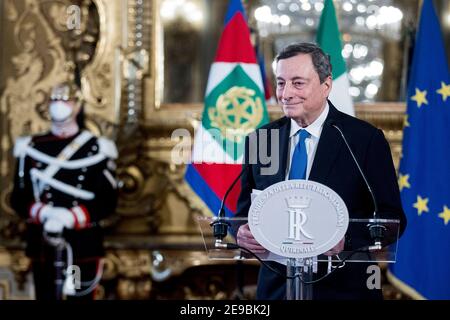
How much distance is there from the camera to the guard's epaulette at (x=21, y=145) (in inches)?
159

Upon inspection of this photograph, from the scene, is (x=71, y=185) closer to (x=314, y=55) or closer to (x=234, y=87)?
(x=234, y=87)

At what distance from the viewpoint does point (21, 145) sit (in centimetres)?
406

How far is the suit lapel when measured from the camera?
1976mm

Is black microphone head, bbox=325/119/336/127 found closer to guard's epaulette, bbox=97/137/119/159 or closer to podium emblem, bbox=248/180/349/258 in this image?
podium emblem, bbox=248/180/349/258

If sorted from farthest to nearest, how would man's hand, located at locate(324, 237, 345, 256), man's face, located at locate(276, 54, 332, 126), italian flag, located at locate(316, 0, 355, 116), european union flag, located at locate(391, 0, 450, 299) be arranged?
european union flag, located at locate(391, 0, 450, 299) → italian flag, located at locate(316, 0, 355, 116) → man's face, located at locate(276, 54, 332, 126) → man's hand, located at locate(324, 237, 345, 256)

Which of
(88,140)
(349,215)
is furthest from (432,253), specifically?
(88,140)

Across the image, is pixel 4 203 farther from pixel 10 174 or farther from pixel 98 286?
pixel 98 286

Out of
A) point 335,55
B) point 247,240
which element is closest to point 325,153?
point 247,240

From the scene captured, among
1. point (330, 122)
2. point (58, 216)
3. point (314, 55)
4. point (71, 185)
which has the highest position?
point (314, 55)

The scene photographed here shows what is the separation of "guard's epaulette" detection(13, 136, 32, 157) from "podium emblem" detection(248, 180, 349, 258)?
2.36m

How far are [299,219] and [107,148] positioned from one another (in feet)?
7.38

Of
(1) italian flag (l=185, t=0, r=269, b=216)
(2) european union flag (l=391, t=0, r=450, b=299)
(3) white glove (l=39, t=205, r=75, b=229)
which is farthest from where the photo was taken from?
(3) white glove (l=39, t=205, r=75, b=229)

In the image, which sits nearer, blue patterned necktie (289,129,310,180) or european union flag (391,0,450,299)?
blue patterned necktie (289,129,310,180)

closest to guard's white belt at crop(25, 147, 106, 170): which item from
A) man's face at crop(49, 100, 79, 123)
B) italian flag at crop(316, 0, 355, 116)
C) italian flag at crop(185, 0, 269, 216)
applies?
man's face at crop(49, 100, 79, 123)
